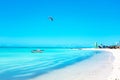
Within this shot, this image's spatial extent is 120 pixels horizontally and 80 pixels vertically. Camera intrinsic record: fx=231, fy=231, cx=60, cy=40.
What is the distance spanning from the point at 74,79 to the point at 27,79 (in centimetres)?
253

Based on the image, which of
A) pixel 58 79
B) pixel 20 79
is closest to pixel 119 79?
pixel 58 79

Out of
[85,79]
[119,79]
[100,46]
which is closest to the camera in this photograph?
[119,79]

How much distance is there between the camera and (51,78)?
1247 cm

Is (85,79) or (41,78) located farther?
(41,78)

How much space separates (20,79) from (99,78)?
4.20m

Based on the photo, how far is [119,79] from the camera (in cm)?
1057

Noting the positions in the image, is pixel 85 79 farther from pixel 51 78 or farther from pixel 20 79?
pixel 20 79

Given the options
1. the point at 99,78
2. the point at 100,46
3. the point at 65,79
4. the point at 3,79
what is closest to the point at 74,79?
the point at 65,79

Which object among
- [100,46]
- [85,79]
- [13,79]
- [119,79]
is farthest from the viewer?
[100,46]

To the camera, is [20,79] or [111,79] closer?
[111,79]

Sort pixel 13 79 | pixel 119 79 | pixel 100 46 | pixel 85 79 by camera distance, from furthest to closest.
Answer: pixel 100 46, pixel 13 79, pixel 85 79, pixel 119 79

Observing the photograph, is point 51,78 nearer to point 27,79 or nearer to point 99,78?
point 27,79

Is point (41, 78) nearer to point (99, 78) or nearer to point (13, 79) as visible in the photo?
point (13, 79)

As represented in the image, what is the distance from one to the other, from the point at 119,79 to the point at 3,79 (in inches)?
238
